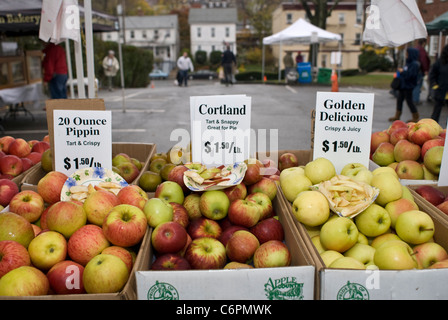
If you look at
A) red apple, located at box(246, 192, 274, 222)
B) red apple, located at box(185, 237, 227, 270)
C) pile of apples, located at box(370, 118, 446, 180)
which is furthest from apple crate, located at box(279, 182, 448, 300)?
pile of apples, located at box(370, 118, 446, 180)

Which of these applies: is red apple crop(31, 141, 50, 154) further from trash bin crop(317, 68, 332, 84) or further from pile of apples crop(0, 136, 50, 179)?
trash bin crop(317, 68, 332, 84)

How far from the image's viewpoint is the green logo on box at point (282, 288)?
1.83m

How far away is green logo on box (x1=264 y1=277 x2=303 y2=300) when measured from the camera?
1830 mm

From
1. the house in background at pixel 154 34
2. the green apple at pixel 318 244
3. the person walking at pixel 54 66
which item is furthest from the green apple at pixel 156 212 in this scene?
the house in background at pixel 154 34

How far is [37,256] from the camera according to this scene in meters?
2.19

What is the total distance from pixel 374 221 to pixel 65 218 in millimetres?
1827

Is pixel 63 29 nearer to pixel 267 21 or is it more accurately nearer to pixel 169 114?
pixel 169 114

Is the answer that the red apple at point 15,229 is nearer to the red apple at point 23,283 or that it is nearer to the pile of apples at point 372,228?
the red apple at point 23,283

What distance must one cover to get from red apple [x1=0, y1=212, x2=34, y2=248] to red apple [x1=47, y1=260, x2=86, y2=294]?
0.34m

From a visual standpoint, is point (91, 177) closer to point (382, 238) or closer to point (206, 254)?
point (206, 254)

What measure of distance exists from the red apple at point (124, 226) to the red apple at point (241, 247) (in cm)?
52
